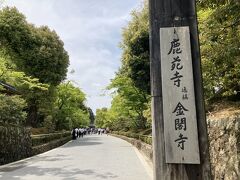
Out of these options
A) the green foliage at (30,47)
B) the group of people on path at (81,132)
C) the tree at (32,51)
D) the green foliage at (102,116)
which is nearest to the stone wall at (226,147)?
the tree at (32,51)

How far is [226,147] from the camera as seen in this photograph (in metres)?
6.09

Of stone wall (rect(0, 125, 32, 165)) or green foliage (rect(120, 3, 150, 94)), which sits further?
green foliage (rect(120, 3, 150, 94))

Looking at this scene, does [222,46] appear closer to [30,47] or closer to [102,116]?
[30,47]

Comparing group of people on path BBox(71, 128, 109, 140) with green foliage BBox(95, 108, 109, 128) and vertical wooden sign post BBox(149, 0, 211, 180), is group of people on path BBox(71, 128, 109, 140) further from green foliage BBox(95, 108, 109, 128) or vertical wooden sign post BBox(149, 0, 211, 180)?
vertical wooden sign post BBox(149, 0, 211, 180)

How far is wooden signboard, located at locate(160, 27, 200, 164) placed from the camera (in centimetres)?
297

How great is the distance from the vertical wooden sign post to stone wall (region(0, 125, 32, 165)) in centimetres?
1469

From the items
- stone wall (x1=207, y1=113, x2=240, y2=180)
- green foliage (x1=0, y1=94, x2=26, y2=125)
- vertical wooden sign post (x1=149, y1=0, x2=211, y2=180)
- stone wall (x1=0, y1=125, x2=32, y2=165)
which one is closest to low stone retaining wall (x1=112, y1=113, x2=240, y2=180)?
stone wall (x1=207, y1=113, x2=240, y2=180)

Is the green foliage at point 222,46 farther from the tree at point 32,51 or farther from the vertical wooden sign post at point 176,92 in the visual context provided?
the tree at point 32,51

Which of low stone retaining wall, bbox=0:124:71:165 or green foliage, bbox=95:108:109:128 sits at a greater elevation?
green foliage, bbox=95:108:109:128

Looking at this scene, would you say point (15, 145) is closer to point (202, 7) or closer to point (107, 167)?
point (107, 167)

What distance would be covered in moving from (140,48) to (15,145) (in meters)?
10.5

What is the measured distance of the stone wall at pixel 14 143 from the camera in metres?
16.7

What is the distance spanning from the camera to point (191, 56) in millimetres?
3092

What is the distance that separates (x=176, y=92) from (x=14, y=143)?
17.0 metres
